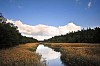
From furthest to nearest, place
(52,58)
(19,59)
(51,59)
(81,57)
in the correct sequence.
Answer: (52,58) < (51,59) < (19,59) < (81,57)

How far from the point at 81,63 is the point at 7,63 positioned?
25.1 feet

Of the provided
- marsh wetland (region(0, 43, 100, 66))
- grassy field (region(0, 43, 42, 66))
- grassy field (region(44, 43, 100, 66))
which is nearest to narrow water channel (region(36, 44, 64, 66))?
marsh wetland (region(0, 43, 100, 66))

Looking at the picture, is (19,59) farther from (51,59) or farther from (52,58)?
(52,58)

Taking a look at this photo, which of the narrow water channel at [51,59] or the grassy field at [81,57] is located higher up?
the grassy field at [81,57]

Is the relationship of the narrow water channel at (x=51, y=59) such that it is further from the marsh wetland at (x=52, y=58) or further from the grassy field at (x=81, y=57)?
the grassy field at (x=81, y=57)

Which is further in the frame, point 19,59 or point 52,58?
point 52,58

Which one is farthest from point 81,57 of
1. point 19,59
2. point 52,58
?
point 52,58

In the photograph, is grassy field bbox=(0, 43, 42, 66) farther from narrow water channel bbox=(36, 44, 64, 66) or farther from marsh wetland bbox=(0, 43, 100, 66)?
narrow water channel bbox=(36, 44, 64, 66)

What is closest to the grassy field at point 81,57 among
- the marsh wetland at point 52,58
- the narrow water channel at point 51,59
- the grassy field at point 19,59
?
the marsh wetland at point 52,58

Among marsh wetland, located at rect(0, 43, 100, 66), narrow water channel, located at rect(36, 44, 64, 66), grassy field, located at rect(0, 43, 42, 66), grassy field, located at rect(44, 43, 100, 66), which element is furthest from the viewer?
narrow water channel, located at rect(36, 44, 64, 66)

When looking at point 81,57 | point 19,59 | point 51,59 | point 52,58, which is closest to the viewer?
point 81,57

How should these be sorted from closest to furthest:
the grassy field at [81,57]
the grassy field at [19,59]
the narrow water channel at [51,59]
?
the grassy field at [81,57] < the grassy field at [19,59] < the narrow water channel at [51,59]

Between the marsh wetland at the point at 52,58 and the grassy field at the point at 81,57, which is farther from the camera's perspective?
the marsh wetland at the point at 52,58

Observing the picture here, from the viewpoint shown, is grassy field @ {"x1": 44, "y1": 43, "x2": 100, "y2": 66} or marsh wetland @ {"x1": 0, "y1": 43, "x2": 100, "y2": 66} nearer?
grassy field @ {"x1": 44, "y1": 43, "x2": 100, "y2": 66}
